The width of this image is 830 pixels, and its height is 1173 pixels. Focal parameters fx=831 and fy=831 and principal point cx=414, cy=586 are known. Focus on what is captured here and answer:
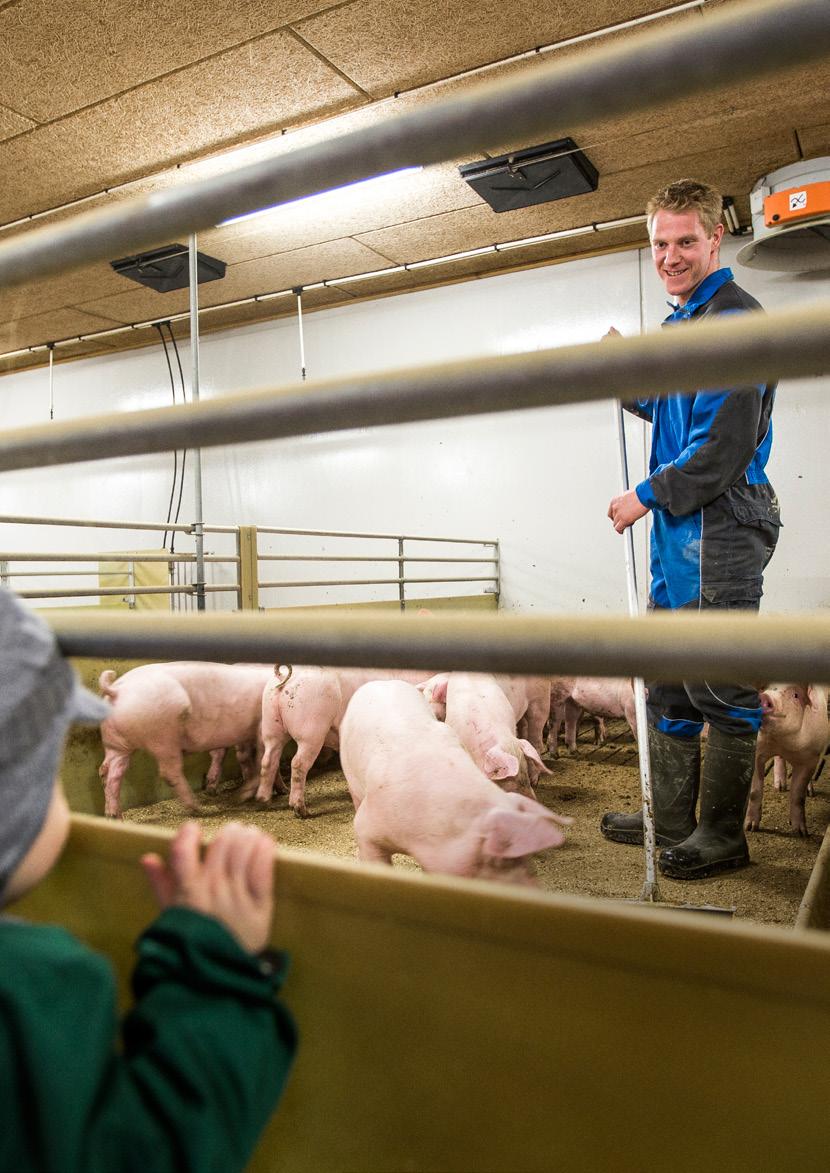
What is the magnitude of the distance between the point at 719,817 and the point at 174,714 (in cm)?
153

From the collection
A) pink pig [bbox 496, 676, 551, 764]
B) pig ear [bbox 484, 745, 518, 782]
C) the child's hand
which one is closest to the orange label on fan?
Answer: pink pig [bbox 496, 676, 551, 764]

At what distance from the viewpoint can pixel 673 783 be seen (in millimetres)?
2039

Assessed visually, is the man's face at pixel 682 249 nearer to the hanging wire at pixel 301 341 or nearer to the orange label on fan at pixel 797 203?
the orange label on fan at pixel 797 203

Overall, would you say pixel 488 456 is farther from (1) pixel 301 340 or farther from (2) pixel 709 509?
(2) pixel 709 509

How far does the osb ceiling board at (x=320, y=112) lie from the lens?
2.83m

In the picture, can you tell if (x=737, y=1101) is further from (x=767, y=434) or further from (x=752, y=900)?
(x=767, y=434)

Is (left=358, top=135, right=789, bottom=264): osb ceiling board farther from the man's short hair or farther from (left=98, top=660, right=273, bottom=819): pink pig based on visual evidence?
(left=98, top=660, right=273, bottom=819): pink pig

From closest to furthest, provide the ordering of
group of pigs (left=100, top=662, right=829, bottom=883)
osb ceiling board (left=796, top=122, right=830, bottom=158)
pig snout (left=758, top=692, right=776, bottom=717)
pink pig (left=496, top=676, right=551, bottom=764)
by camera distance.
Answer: group of pigs (left=100, top=662, right=829, bottom=883)
pig snout (left=758, top=692, right=776, bottom=717)
pink pig (left=496, top=676, right=551, bottom=764)
osb ceiling board (left=796, top=122, right=830, bottom=158)

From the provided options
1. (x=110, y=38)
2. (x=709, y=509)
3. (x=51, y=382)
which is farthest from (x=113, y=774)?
(x=51, y=382)

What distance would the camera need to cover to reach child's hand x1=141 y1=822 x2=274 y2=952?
1.76 ft

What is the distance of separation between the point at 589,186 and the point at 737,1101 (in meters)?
4.25

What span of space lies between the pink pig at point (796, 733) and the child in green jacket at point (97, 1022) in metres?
1.99

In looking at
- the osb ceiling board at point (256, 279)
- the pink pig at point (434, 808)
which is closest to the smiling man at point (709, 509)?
the pink pig at point (434, 808)

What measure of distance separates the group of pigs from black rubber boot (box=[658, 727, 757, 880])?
10.9 inches
